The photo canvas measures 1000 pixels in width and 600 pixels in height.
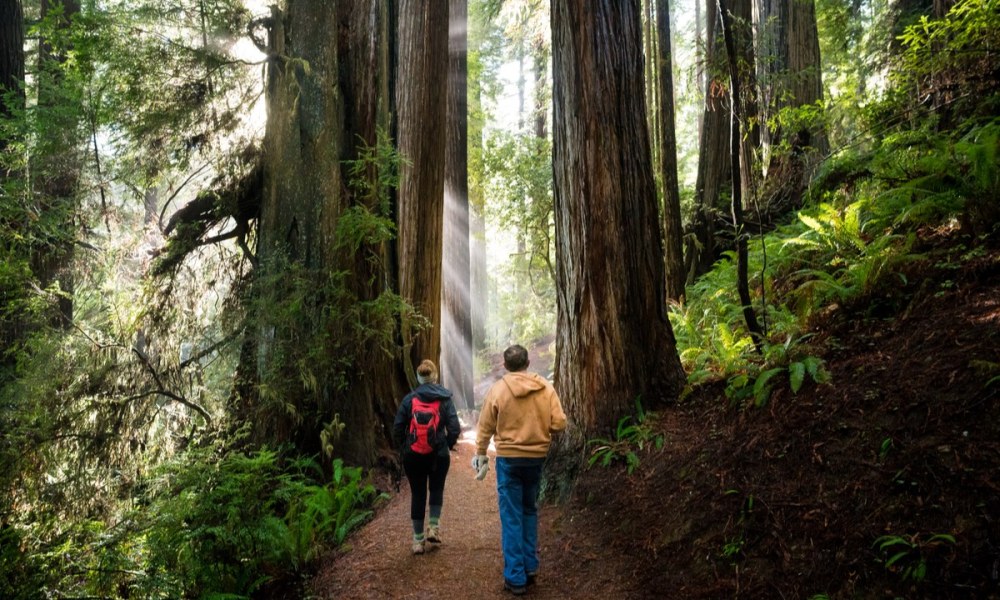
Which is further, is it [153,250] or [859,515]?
[153,250]

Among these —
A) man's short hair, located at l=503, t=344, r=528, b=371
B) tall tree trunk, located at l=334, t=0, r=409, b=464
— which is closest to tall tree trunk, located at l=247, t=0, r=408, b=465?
tall tree trunk, located at l=334, t=0, r=409, b=464

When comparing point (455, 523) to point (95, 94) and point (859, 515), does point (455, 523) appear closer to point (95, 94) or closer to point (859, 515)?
point (859, 515)

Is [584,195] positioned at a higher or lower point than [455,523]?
higher

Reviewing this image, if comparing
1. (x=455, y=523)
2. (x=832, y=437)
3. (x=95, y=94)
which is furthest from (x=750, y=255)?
(x=95, y=94)

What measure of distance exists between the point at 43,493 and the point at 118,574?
218 cm

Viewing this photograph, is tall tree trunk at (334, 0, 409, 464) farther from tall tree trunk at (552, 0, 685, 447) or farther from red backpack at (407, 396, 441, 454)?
tall tree trunk at (552, 0, 685, 447)

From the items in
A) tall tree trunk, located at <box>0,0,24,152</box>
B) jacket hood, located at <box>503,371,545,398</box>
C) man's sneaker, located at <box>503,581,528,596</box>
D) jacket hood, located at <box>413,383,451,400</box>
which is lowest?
man's sneaker, located at <box>503,581,528,596</box>

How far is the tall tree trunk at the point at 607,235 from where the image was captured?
6.01 metres

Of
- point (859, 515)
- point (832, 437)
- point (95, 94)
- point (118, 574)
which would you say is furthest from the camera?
point (95, 94)

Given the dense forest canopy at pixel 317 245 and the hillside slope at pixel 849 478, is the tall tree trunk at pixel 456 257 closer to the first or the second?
the dense forest canopy at pixel 317 245

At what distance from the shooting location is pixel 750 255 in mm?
8141

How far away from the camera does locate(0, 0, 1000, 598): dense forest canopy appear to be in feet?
17.7

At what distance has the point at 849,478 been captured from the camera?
3.64 meters

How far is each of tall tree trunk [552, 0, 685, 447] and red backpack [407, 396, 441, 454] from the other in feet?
5.20
